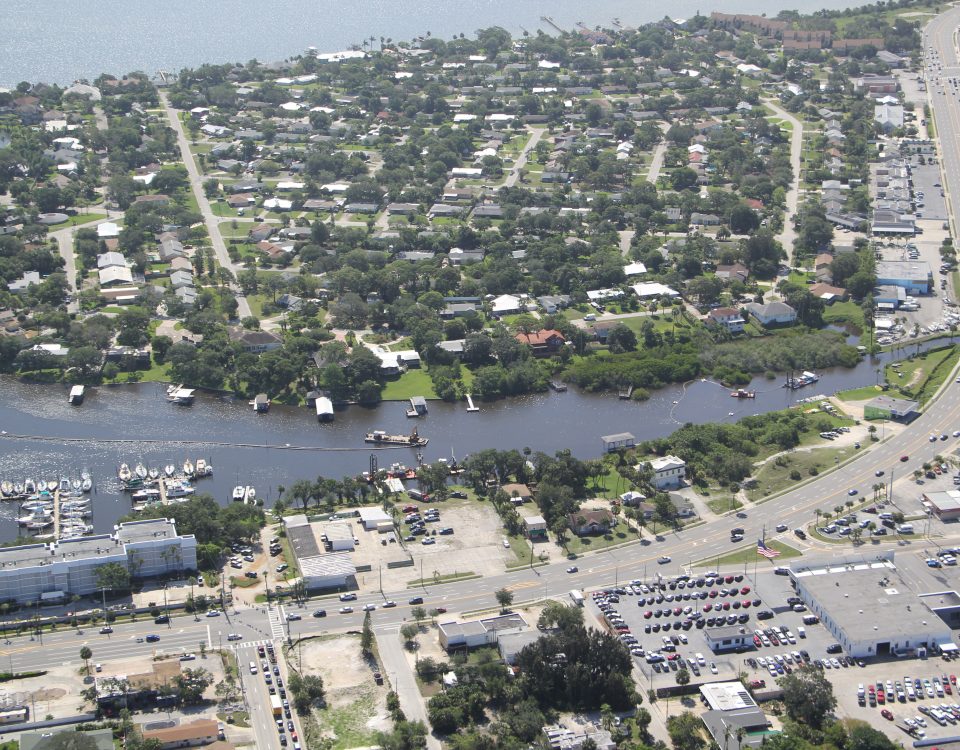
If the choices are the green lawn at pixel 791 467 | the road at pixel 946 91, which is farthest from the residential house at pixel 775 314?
the road at pixel 946 91

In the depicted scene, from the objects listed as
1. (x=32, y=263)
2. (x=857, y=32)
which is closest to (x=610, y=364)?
(x=32, y=263)

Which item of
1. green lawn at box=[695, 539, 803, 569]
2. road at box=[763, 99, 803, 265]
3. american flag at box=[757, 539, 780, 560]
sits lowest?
green lawn at box=[695, 539, 803, 569]

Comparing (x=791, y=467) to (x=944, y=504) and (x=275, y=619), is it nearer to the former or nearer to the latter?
(x=944, y=504)

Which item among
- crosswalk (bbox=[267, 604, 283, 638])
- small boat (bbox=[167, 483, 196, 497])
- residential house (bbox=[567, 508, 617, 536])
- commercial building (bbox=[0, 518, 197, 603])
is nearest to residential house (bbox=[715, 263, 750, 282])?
residential house (bbox=[567, 508, 617, 536])

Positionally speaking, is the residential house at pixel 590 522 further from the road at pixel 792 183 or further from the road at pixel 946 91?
the road at pixel 946 91

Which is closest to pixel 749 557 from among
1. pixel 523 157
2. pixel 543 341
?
pixel 543 341

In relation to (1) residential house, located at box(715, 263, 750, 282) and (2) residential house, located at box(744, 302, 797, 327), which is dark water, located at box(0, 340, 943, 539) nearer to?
(2) residential house, located at box(744, 302, 797, 327)

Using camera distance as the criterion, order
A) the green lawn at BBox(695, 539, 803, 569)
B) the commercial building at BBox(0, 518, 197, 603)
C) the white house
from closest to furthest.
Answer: the commercial building at BBox(0, 518, 197, 603), the green lawn at BBox(695, 539, 803, 569), the white house
